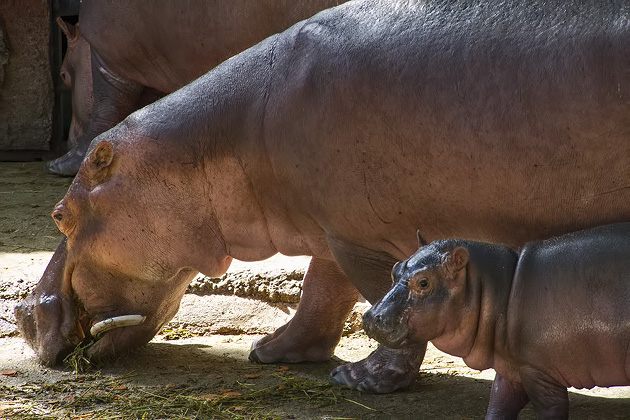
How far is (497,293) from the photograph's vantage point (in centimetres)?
291

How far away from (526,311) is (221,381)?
1.57 metres

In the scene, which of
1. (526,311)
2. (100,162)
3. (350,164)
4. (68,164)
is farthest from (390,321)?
(68,164)

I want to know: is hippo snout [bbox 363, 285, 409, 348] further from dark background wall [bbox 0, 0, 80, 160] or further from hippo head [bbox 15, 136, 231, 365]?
dark background wall [bbox 0, 0, 80, 160]

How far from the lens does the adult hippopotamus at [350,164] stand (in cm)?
302

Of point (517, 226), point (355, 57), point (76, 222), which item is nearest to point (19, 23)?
point (76, 222)

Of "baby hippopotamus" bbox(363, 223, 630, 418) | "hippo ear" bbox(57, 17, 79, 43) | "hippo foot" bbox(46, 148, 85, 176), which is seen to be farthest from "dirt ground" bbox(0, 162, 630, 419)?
"hippo ear" bbox(57, 17, 79, 43)

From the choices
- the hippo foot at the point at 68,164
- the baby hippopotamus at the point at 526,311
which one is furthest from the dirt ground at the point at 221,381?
the hippo foot at the point at 68,164

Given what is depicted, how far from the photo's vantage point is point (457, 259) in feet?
9.34

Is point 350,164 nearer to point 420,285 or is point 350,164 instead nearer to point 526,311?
point 420,285

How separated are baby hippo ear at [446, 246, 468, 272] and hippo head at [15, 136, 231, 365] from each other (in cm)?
140

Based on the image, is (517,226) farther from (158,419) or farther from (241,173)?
(158,419)

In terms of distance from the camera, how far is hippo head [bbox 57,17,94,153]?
820 cm

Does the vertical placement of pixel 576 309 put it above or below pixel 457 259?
below

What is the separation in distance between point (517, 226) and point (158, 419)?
56.2 inches
